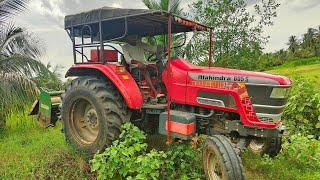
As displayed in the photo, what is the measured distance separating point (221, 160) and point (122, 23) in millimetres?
3024

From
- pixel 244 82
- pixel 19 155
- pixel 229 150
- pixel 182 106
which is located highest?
pixel 244 82

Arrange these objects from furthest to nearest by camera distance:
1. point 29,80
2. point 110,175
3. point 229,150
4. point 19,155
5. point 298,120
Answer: point 29,80
point 298,120
point 19,155
point 110,175
point 229,150

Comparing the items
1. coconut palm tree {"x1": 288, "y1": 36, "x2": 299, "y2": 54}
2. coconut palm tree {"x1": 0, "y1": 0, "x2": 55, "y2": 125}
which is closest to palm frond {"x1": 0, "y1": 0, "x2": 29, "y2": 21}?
coconut palm tree {"x1": 0, "y1": 0, "x2": 55, "y2": 125}

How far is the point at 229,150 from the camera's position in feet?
15.0

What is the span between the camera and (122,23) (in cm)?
648

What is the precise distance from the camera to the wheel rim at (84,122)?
6.27 m

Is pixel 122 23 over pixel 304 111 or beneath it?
over

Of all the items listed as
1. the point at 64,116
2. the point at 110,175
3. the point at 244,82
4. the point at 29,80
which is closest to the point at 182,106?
the point at 244,82

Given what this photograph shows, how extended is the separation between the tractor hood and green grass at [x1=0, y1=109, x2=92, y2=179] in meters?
2.10

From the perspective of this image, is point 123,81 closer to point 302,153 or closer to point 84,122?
point 84,122

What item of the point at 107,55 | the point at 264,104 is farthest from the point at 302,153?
the point at 107,55

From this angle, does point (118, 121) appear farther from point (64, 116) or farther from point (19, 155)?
point (19, 155)

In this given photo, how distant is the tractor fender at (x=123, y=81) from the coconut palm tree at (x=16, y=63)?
393 centimetres

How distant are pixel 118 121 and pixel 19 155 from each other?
2221 millimetres
